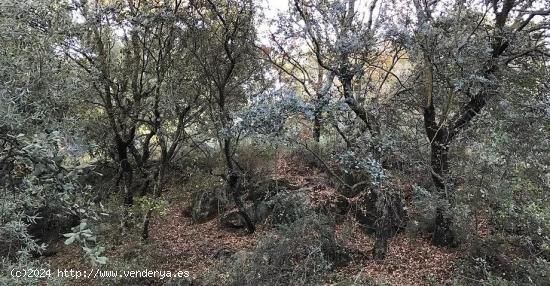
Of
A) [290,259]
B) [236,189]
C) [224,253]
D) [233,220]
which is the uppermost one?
[236,189]

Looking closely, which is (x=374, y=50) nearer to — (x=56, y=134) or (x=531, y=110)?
(x=531, y=110)

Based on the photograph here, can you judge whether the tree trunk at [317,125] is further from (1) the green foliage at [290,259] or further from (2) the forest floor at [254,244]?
(1) the green foliage at [290,259]

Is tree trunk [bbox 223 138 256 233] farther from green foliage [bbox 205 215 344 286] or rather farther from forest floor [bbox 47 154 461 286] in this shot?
green foliage [bbox 205 215 344 286]

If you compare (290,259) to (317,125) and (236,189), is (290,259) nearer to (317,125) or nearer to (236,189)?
(317,125)

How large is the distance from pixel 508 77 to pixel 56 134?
6.64 m

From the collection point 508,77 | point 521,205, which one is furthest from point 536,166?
point 508,77

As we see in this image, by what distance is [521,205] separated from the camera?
597 cm

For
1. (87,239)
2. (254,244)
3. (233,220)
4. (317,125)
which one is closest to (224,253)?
(254,244)

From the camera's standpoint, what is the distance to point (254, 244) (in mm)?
8344

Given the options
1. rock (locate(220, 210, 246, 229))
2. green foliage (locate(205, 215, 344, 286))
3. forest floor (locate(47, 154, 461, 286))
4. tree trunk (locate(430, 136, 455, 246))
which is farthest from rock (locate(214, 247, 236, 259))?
tree trunk (locate(430, 136, 455, 246))

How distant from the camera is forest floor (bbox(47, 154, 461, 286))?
7.11 meters

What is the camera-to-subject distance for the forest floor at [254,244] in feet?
23.3

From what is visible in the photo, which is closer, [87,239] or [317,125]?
[87,239]

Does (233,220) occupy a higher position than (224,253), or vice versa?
(233,220)
